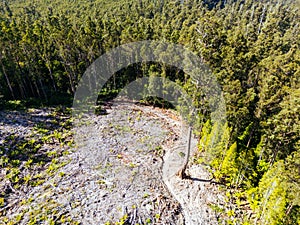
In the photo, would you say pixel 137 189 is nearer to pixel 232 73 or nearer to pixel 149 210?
pixel 149 210

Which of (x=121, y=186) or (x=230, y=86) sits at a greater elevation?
(x=230, y=86)

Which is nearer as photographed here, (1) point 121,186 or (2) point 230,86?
(1) point 121,186

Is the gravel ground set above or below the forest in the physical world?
below

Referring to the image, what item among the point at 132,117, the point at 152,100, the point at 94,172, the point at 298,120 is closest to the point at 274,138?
the point at 298,120

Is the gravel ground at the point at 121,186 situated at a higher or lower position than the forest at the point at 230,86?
lower
